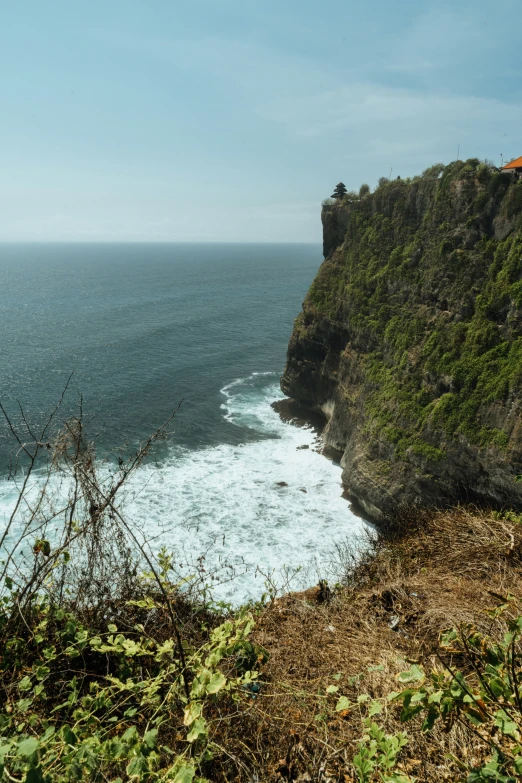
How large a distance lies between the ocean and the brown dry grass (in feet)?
4.46

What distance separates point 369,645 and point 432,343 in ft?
78.8

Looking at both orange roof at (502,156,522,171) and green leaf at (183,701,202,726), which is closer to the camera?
green leaf at (183,701,202,726)

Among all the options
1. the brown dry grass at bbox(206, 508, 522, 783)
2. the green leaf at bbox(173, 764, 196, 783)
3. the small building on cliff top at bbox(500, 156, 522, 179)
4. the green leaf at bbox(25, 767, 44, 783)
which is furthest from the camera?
the small building on cliff top at bbox(500, 156, 522, 179)

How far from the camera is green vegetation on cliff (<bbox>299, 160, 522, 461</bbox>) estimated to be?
2408 centimetres

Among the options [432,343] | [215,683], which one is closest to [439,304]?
[432,343]

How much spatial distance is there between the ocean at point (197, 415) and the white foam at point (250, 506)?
0.33ft

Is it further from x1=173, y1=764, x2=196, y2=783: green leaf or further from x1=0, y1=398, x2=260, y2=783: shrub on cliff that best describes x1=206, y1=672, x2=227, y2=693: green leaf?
x1=173, y1=764, x2=196, y2=783: green leaf

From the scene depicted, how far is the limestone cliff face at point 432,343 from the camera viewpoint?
2325 cm

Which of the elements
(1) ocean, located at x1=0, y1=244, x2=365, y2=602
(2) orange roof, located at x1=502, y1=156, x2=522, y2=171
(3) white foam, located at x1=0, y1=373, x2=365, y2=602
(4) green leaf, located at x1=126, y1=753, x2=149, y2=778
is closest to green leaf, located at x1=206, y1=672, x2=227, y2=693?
(4) green leaf, located at x1=126, y1=753, x2=149, y2=778

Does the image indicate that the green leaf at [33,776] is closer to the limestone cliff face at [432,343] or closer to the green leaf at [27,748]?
the green leaf at [27,748]

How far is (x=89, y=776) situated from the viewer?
3289 mm

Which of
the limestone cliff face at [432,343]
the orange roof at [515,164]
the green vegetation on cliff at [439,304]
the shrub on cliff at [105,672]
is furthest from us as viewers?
the orange roof at [515,164]

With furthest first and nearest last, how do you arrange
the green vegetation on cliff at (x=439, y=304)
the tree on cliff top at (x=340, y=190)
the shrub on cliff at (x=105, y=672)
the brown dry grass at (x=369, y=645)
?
the tree on cliff top at (x=340, y=190)
the green vegetation on cliff at (x=439, y=304)
the brown dry grass at (x=369, y=645)
the shrub on cliff at (x=105, y=672)

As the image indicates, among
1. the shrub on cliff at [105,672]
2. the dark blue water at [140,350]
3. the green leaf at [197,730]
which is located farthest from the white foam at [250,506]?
the green leaf at [197,730]
